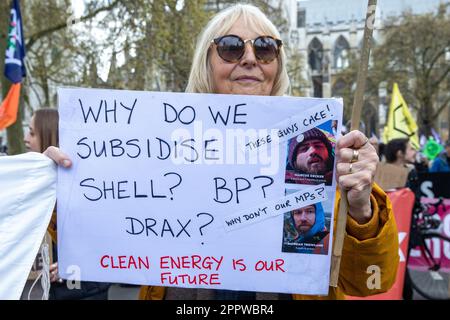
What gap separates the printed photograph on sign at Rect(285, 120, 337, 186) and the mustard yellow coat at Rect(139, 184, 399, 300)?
138 millimetres

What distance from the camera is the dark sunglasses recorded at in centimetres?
173

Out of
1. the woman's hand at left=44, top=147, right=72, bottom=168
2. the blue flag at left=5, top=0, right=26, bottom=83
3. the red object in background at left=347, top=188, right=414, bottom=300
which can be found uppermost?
the blue flag at left=5, top=0, right=26, bottom=83

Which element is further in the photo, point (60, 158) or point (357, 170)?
point (60, 158)

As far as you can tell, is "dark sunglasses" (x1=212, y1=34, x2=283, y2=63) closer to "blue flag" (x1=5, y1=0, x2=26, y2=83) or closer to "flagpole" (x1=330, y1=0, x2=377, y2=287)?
"flagpole" (x1=330, y1=0, x2=377, y2=287)

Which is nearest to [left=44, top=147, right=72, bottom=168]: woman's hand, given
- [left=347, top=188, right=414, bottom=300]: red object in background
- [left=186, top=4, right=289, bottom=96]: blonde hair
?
[left=186, top=4, right=289, bottom=96]: blonde hair

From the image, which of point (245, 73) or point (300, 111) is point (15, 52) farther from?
point (300, 111)

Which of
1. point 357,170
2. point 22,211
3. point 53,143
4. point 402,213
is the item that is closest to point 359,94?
point 357,170

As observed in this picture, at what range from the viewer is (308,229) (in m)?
1.61

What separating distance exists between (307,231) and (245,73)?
579 mm

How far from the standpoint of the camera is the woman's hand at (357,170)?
1431mm

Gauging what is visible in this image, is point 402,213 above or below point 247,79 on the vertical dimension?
below
